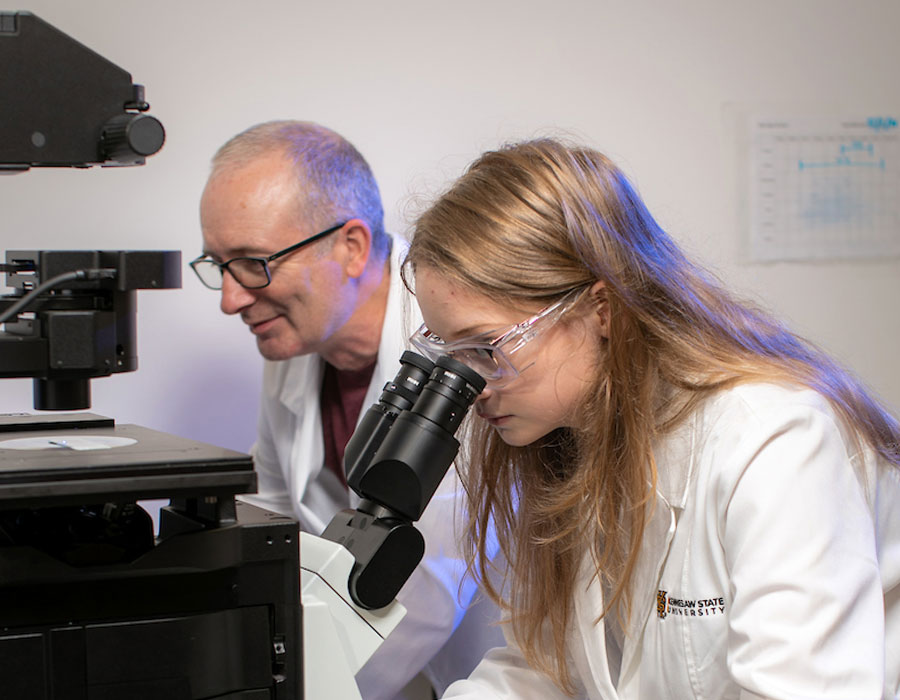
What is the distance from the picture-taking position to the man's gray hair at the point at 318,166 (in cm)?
177

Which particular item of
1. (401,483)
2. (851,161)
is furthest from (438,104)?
(401,483)

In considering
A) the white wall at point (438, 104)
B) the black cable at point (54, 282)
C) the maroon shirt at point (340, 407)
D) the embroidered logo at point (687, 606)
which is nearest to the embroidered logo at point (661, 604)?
the embroidered logo at point (687, 606)

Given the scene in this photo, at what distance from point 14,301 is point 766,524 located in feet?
2.40

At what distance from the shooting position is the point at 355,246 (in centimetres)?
182

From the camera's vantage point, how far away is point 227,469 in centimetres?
87

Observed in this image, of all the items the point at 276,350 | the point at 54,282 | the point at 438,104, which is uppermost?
the point at 438,104

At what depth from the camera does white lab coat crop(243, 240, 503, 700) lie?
1.65m

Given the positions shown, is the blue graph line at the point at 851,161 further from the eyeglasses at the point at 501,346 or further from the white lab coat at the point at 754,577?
the eyeglasses at the point at 501,346

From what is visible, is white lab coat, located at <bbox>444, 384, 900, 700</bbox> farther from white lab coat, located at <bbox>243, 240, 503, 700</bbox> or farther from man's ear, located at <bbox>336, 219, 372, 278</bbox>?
man's ear, located at <bbox>336, 219, 372, 278</bbox>

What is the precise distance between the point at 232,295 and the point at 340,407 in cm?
33

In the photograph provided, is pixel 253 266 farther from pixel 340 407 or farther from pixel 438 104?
pixel 438 104

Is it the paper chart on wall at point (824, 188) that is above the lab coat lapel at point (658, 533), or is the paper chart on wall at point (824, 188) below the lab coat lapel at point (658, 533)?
above

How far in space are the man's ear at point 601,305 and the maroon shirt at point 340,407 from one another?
31.4 inches

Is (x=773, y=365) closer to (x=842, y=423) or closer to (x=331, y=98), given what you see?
(x=842, y=423)
